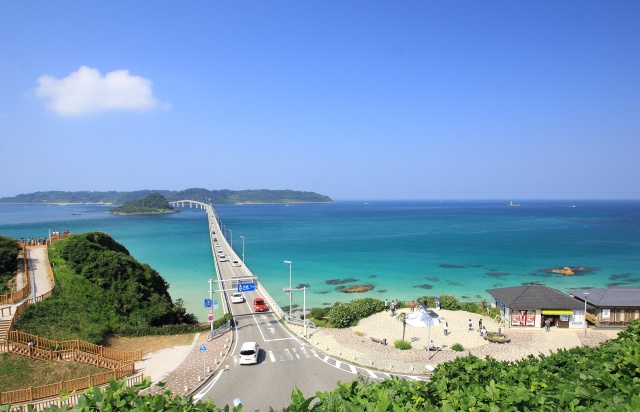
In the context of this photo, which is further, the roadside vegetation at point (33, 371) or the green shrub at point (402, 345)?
the green shrub at point (402, 345)

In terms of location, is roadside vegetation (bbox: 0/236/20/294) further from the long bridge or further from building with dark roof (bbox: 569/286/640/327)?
building with dark roof (bbox: 569/286/640/327)

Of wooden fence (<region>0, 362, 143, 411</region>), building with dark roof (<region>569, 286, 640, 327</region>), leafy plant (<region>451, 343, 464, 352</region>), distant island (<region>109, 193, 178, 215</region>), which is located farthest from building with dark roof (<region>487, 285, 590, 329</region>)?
distant island (<region>109, 193, 178, 215</region>)

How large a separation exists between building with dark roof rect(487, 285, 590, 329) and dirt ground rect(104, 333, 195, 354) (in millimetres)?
21910

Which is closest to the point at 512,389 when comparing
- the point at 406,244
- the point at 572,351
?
the point at 572,351

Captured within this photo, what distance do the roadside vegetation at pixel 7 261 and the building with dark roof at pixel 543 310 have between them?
33811mm

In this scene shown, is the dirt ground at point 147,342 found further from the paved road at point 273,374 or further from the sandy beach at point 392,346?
the paved road at point 273,374

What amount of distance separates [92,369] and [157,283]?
43.9ft

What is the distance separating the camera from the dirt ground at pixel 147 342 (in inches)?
800

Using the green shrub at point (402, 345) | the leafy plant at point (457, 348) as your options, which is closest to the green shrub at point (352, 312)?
the green shrub at point (402, 345)

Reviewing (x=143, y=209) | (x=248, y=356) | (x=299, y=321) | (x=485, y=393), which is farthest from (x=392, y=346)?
(x=143, y=209)

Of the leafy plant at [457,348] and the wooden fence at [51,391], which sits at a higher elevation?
the wooden fence at [51,391]

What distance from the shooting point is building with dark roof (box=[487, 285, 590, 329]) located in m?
24.2

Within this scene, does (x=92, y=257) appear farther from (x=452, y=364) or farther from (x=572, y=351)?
(x=572, y=351)

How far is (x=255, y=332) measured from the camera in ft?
78.5
